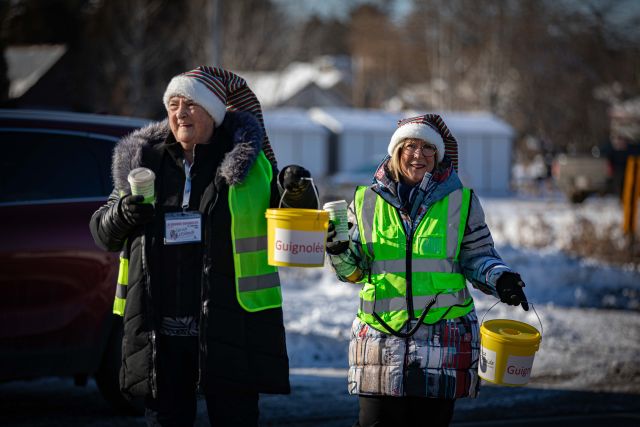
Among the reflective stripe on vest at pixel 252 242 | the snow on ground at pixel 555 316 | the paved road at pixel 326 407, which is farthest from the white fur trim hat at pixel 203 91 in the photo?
the snow on ground at pixel 555 316

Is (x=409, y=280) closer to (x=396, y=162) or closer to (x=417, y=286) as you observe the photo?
(x=417, y=286)

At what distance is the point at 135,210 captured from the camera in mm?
3256

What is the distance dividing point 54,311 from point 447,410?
96.9 inches

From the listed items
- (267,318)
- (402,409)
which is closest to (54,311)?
(267,318)

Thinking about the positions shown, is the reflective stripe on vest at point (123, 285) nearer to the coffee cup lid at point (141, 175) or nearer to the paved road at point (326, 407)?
the coffee cup lid at point (141, 175)

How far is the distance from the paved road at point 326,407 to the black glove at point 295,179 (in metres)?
2.57

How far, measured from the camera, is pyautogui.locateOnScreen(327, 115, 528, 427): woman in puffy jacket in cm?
349

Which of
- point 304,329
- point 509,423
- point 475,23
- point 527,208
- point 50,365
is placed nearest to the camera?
point 50,365

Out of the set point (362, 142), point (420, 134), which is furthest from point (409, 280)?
point (362, 142)

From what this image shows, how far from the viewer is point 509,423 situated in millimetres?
5668

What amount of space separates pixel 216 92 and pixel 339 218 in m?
0.74

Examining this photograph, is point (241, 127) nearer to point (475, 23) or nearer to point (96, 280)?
point (96, 280)

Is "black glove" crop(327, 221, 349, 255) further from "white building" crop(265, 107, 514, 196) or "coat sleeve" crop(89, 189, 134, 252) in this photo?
"white building" crop(265, 107, 514, 196)

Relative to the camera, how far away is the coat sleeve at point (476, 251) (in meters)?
3.55
